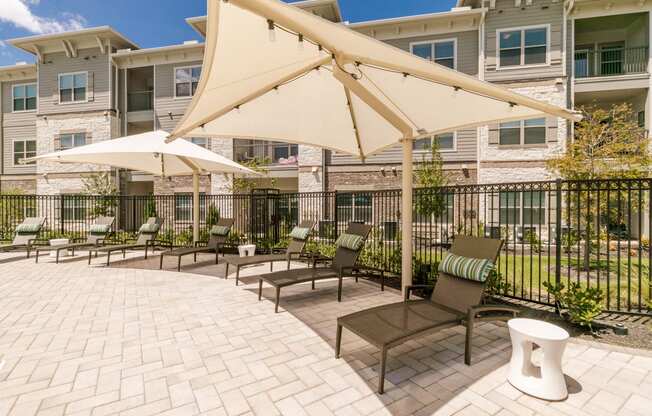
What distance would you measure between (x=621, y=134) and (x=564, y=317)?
29.5 ft

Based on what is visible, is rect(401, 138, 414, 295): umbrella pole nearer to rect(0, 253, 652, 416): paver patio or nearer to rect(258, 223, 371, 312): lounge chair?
rect(0, 253, 652, 416): paver patio

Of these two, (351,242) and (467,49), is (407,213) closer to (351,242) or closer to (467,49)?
(351,242)

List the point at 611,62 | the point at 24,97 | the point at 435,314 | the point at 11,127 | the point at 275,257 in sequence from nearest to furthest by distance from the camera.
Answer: the point at 435,314, the point at 275,257, the point at 611,62, the point at 24,97, the point at 11,127

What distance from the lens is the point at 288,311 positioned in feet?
16.3

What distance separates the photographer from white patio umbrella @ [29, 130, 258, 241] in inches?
304

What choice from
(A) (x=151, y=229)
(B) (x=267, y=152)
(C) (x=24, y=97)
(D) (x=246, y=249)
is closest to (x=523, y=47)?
(B) (x=267, y=152)

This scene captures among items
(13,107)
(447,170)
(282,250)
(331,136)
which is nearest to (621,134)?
(447,170)

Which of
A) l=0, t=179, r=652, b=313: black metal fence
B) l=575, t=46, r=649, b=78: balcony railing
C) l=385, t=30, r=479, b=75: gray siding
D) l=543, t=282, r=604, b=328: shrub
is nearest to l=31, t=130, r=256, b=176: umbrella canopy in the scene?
l=0, t=179, r=652, b=313: black metal fence

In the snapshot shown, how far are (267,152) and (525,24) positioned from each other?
45.3 feet

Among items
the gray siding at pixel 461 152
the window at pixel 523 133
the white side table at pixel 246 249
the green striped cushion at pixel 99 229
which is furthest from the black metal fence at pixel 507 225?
the window at pixel 523 133

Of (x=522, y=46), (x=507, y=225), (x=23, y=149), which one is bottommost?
(x=507, y=225)

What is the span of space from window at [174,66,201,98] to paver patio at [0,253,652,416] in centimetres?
1530

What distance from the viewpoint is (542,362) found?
9.22ft

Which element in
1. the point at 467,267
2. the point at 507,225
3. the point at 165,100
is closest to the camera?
the point at 467,267
